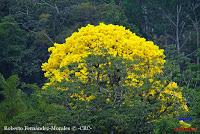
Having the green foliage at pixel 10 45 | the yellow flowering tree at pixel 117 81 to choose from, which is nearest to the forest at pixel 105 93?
the yellow flowering tree at pixel 117 81

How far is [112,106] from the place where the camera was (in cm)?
1286

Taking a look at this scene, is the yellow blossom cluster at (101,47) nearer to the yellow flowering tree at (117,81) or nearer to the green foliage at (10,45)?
the yellow flowering tree at (117,81)

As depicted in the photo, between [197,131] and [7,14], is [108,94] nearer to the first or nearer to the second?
[197,131]

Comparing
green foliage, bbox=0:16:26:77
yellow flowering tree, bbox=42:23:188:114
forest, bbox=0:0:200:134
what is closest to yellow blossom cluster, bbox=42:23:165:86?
forest, bbox=0:0:200:134

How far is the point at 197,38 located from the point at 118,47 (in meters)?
17.7

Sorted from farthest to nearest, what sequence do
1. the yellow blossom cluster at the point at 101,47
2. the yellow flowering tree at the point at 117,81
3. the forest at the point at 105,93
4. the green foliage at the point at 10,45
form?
the green foliage at the point at 10,45 < the yellow blossom cluster at the point at 101,47 < the yellow flowering tree at the point at 117,81 < the forest at the point at 105,93

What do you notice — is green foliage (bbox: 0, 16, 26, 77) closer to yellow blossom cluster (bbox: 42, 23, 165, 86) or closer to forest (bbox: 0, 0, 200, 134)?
forest (bbox: 0, 0, 200, 134)

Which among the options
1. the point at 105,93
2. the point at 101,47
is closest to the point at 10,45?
the point at 101,47

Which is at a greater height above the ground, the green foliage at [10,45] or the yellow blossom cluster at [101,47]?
the yellow blossom cluster at [101,47]

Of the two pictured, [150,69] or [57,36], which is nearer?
[150,69]

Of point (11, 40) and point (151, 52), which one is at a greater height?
point (151, 52)

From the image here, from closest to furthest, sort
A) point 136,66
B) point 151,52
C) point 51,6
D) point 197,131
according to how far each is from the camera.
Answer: point 197,131
point 136,66
point 151,52
point 51,6

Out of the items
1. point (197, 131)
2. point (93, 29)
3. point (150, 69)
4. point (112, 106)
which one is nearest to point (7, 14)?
point (93, 29)

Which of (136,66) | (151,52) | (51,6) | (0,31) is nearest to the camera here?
(136,66)
